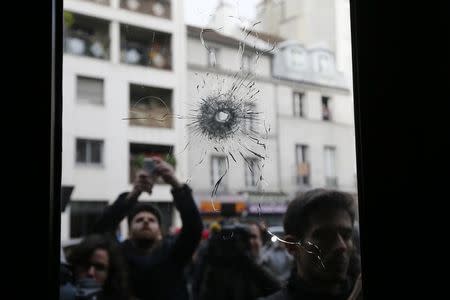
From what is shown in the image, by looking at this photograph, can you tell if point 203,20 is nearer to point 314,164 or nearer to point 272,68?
point 272,68

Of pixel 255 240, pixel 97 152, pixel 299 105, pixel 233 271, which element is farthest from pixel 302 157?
pixel 97 152

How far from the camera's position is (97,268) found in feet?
4.11

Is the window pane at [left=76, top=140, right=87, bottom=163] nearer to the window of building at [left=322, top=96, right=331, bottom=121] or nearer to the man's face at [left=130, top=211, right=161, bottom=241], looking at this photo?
the man's face at [left=130, top=211, right=161, bottom=241]

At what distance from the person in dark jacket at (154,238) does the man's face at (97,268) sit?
0.06 metres

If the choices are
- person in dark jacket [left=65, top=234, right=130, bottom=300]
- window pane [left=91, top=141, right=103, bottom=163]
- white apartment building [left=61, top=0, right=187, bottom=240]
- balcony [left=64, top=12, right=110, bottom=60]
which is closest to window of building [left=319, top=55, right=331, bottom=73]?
white apartment building [left=61, top=0, right=187, bottom=240]

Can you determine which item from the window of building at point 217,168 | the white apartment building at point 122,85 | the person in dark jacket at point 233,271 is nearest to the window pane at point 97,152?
the white apartment building at point 122,85

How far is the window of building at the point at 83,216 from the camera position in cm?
140

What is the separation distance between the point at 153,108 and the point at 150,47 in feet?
0.51

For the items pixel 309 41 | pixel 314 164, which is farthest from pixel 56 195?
pixel 314 164

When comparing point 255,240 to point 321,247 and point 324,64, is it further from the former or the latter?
point 321,247

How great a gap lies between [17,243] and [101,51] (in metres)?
1.27

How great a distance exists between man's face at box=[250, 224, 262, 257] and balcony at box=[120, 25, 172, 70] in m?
0.50

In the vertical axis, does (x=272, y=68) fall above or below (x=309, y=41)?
below

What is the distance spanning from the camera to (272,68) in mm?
865
